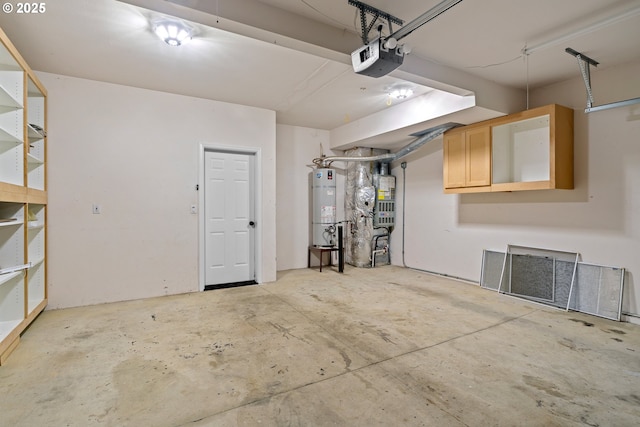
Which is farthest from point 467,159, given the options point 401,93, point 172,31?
point 172,31

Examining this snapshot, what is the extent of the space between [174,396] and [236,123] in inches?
137

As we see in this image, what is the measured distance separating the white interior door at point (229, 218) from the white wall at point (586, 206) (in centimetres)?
328

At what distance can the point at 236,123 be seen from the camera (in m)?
4.29

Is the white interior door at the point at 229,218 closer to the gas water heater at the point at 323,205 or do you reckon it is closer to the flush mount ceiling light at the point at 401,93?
the gas water heater at the point at 323,205

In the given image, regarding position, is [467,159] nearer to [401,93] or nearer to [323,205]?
[401,93]

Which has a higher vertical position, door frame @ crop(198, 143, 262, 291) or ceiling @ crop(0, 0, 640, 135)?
ceiling @ crop(0, 0, 640, 135)

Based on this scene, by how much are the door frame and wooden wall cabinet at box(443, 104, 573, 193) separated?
9.21ft

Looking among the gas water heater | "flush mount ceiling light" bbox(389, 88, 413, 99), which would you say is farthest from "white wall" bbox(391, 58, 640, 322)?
the gas water heater

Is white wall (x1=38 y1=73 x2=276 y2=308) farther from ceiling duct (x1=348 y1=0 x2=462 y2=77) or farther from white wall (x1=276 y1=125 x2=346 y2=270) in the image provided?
ceiling duct (x1=348 y1=0 x2=462 y2=77)

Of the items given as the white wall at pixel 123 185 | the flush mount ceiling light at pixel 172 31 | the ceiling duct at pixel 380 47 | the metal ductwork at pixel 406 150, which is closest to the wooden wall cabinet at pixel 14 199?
the white wall at pixel 123 185

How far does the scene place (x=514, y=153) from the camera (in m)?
3.93

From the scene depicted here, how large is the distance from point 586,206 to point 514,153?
1.02 meters

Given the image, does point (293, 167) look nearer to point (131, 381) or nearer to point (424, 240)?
point (424, 240)

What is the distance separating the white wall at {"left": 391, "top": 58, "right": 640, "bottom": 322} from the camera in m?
3.06
